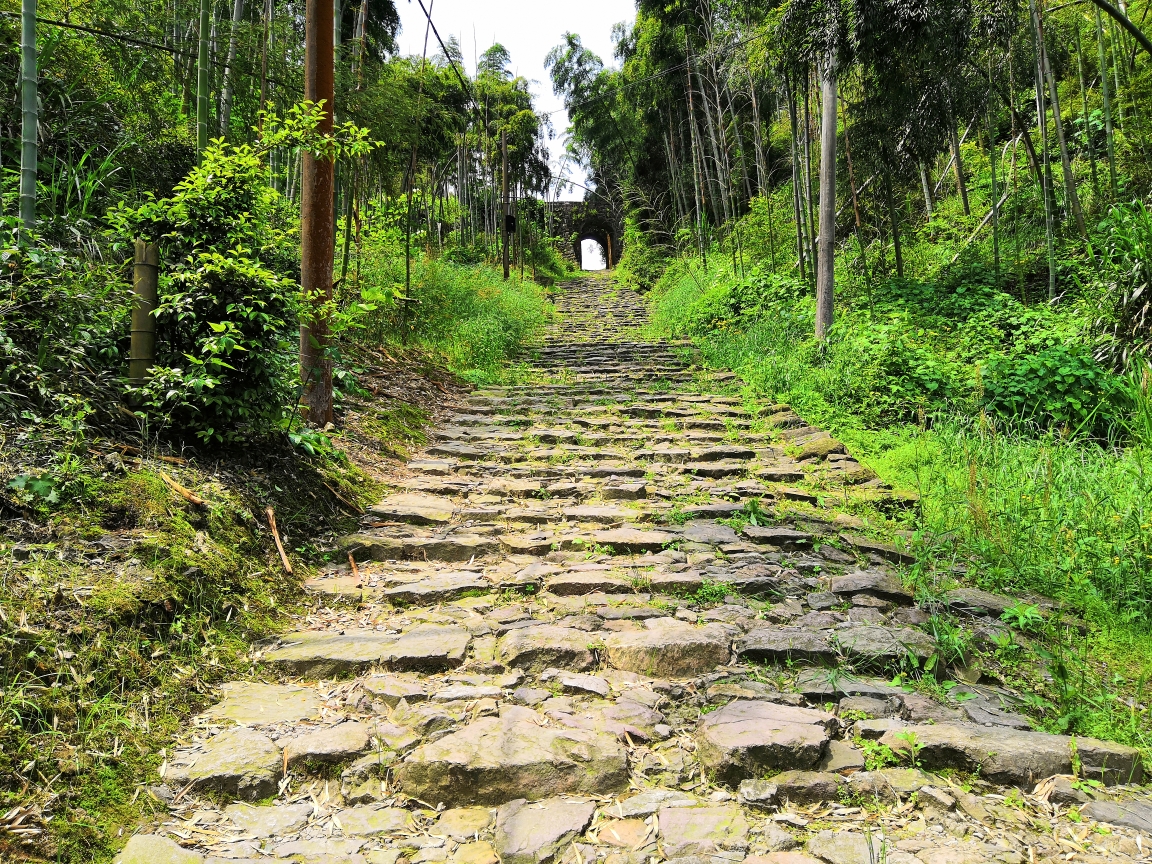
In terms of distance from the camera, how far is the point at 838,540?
3398mm

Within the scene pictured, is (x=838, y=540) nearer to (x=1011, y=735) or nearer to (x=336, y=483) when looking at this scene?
(x=1011, y=735)

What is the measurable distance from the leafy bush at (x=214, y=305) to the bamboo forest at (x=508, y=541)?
0.07 ft

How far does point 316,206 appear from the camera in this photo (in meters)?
4.18

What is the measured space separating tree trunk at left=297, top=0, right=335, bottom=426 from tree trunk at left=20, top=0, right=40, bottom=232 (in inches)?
58.4

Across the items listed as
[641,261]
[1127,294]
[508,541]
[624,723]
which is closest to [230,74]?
[508,541]

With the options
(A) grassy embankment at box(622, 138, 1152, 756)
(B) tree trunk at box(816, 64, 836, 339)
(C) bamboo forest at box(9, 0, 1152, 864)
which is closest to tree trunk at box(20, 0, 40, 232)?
(C) bamboo forest at box(9, 0, 1152, 864)

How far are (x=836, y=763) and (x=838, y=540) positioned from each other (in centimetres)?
178

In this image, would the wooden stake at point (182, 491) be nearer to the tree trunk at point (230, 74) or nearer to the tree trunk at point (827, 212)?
the tree trunk at point (230, 74)

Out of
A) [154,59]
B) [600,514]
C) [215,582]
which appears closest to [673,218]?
[154,59]

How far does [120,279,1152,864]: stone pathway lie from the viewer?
156 cm

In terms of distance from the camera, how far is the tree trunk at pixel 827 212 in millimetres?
6796

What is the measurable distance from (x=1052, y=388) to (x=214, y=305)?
6299 millimetres

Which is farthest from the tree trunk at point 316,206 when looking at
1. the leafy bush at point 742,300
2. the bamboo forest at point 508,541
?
the leafy bush at point 742,300

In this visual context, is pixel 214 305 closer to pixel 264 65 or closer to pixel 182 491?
pixel 182 491
